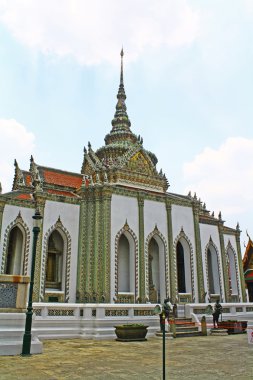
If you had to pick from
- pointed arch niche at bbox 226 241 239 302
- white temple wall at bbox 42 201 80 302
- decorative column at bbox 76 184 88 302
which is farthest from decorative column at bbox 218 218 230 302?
white temple wall at bbox 42 201 80 302

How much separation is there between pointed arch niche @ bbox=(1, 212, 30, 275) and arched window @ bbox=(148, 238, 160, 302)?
7.63 metres

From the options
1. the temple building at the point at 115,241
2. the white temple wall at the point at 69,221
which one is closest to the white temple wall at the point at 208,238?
the temple building at the point at 115,241

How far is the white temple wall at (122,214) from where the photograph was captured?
19.7 m

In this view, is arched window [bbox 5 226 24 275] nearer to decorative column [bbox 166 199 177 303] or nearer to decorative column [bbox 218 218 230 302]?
decorative column [bbox 166 199 177 303]

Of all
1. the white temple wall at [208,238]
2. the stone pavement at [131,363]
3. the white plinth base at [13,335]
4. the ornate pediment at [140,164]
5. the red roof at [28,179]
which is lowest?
the stone pavement at [131,363]

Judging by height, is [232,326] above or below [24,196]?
below

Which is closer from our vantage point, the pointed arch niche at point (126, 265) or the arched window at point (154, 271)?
the pointed arch niche at point (126, 265)

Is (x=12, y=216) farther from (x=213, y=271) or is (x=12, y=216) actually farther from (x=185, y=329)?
(x=213, y=271)

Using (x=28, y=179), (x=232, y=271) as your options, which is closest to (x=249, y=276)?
(x=232, y=271)

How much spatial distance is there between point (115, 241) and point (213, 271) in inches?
336

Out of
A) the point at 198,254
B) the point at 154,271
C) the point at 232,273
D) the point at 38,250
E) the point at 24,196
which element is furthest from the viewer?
the point at 232,273

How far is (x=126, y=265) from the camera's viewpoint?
67.9ft

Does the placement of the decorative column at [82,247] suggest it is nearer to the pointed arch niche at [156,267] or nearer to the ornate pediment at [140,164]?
the pointed arch niche at [156,267]

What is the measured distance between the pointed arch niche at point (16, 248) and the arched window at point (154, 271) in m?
7.63
